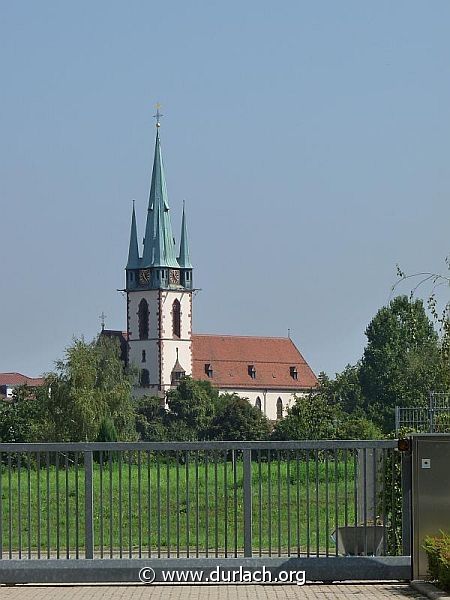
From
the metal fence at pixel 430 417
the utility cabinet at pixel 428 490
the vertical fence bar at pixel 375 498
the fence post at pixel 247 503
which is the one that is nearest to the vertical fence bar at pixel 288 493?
the fence post at pixel 247 503

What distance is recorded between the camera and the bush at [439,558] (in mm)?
14180

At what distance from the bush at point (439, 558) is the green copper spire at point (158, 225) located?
6830 inches

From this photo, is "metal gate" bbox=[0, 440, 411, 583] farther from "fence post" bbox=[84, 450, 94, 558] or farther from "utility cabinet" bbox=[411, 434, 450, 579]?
"utility cabinet" bbox=[411, 434, 450, 579]

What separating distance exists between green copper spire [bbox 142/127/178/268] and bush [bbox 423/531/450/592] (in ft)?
569

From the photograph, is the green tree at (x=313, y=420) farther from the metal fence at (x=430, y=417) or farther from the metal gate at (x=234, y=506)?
the metal gate at (x=234, y=506)

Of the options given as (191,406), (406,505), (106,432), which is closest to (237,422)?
(191,406)

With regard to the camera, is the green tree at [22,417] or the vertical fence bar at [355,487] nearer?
the vertical fence bar at [355,487]

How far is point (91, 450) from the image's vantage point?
16016 millimetres

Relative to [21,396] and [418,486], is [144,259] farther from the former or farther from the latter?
[418,486]

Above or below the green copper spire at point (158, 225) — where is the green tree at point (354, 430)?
below

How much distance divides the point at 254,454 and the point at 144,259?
18416cm

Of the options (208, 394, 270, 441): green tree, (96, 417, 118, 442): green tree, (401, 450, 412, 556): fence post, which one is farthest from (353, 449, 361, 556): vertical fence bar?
(208, 394, 270, 441): green tree

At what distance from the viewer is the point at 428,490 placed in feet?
50.9

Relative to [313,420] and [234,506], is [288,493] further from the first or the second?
[313,420]
